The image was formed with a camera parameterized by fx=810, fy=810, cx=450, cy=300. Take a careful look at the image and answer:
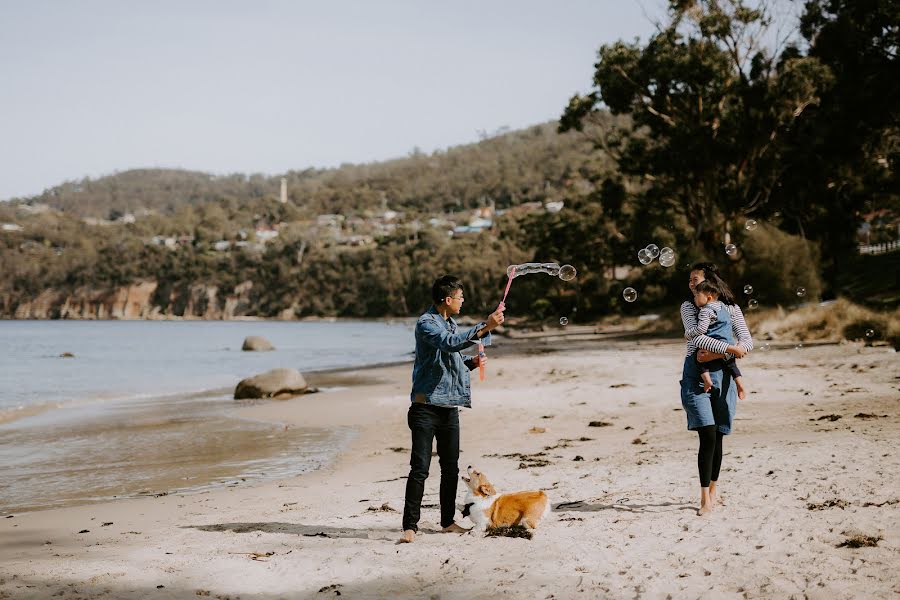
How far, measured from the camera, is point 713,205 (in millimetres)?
36656

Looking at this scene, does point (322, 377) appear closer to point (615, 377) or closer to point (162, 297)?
point (615, 377)

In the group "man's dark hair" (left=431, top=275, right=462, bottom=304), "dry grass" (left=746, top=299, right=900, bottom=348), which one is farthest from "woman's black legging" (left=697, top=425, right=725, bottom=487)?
"dry grass" (left=746, top=299, right=900, bottom=348)

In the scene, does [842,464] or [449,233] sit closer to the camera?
[842,464]

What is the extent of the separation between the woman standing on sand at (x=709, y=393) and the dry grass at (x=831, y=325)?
50.5 feet

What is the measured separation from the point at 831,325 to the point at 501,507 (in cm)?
2231

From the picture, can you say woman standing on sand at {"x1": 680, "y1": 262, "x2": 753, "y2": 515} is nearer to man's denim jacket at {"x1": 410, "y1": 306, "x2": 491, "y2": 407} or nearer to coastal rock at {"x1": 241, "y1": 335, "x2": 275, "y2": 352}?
man's denim jacket at {"x1": 410, "y1": 306, "x2": 491, "y2": 407}

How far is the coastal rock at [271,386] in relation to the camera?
70.7 feet

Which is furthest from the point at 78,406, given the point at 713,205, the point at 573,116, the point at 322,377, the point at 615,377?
the point at 713,205

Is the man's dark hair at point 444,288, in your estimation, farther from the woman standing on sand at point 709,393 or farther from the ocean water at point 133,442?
the ocean water at point 133,442

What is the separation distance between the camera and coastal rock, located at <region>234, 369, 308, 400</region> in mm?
21547

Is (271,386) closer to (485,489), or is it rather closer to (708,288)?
(485,489)

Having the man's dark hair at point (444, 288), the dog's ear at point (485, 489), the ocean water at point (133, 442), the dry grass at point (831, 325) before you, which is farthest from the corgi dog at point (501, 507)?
the dry grass at point (831, 325)

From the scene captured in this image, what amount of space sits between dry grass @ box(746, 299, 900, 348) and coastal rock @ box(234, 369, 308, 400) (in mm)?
15298

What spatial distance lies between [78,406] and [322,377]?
8.75m
